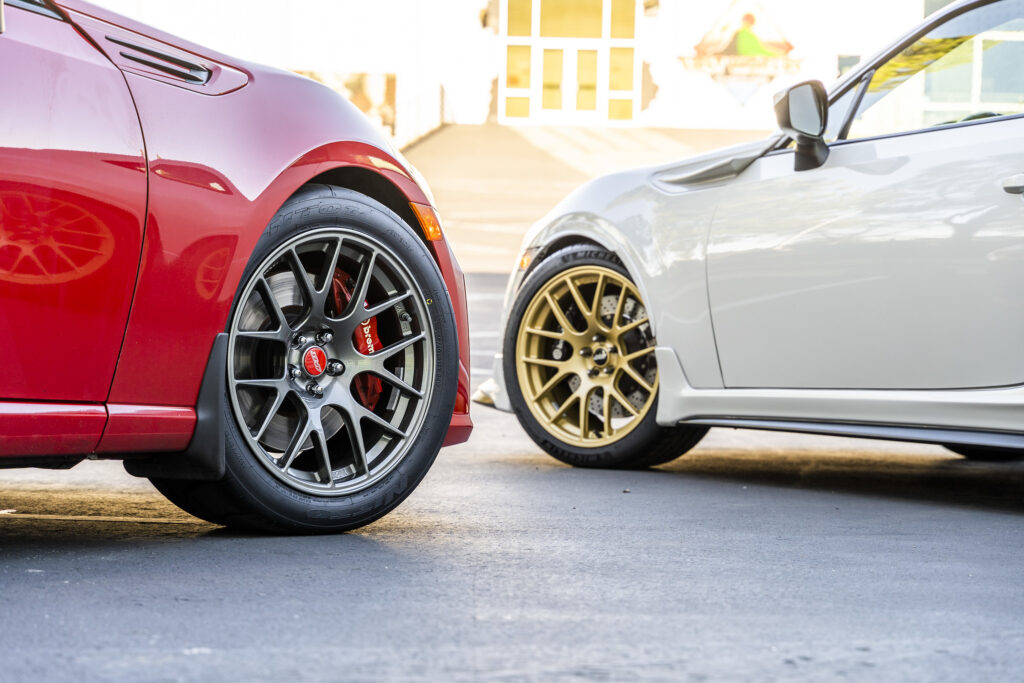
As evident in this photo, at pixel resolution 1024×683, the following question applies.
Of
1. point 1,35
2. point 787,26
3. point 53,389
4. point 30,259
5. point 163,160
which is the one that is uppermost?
point 787,26

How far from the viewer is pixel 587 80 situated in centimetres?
3603

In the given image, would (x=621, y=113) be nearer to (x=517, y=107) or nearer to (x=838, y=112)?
(x=517, y=107)

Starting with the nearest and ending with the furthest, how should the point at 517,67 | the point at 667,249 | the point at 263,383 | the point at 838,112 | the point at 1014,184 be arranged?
the point at 263,383 → the point at 1014,184 → the point at 838,112 → the point at 667,249 → the point at 517,67

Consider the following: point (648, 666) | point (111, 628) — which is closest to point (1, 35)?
point (111, 628)

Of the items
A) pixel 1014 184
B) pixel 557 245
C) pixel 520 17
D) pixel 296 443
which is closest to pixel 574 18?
pixel 520 17

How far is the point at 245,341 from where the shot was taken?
3619mm

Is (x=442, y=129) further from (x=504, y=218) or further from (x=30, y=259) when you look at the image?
(x=30, y=259)

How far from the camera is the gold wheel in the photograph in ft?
18.2

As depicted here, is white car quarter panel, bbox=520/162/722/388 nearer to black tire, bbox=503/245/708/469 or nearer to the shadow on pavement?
black tire, bbox=503/245/708/469

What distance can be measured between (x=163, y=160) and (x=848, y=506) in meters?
2.42

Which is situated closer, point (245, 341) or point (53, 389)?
point (53, 389)

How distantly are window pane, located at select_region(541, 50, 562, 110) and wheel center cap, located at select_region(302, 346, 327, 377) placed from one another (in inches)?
1276

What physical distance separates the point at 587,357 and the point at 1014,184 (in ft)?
6.13

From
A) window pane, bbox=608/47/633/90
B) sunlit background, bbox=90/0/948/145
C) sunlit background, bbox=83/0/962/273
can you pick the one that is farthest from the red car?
window pane, bbox=608/47/633/90
